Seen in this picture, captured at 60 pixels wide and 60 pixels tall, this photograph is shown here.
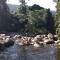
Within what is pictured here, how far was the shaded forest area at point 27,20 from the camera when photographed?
95.2 metres

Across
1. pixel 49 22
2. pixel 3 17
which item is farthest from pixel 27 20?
pixel 3 17

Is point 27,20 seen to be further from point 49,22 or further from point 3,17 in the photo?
point 3,17

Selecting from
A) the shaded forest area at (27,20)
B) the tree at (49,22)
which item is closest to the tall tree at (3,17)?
the shaded forest area at (27,20)

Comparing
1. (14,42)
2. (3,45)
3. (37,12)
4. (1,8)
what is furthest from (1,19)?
(3,45)

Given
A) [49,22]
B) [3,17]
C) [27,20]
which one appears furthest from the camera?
[3,17]

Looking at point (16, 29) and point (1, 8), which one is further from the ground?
point (1, 8)

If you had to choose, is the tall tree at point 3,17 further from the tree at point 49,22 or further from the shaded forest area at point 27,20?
the tree at point 49,22

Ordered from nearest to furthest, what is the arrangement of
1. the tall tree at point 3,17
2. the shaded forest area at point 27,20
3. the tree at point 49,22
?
1. the shaded forest area at point 27,20
2. the tree at point 49,22
3. the tall tree at point 3,17

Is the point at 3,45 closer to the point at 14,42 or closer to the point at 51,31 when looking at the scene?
the point at 14,42

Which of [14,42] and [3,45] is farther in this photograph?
[14,42]

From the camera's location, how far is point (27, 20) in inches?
3863

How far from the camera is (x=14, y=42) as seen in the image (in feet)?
257

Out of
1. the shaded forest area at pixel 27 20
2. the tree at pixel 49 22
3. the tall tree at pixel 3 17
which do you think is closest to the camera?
the shaded forest area at pixel 27 20

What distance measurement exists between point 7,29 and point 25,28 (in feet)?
18.8
